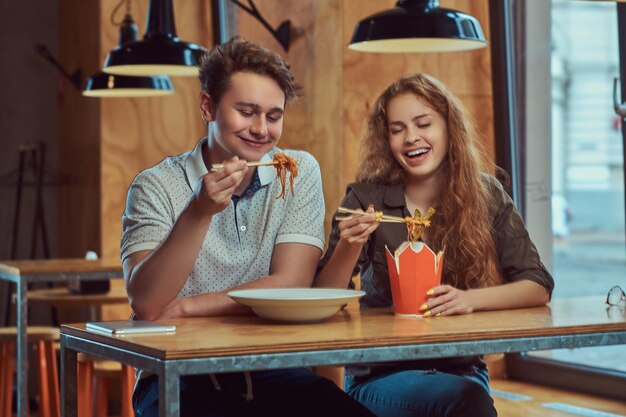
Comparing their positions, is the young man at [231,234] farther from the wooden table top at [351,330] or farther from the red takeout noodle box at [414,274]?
the red takeout noodle box at [414,274]

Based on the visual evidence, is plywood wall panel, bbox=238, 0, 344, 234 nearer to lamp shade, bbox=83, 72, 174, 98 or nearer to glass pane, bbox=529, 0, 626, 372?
lamp shade, bbox=83, 72, 174, 98

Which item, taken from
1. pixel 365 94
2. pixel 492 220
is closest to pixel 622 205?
pixel 365 94

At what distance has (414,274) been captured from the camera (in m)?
2.23

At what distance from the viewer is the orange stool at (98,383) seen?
13.1 ft

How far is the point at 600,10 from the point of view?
4.35 meters

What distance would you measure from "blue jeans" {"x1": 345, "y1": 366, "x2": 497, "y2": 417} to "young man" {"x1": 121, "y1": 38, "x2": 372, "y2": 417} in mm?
100

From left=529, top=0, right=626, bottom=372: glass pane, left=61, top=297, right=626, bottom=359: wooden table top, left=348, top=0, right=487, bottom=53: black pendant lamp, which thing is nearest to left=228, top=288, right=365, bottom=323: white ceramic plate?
left=61, top=297, right=626, bottom=359: wooden table top

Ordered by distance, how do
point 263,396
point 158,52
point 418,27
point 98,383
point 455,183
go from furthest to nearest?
1. point 98,383
2. point 158,52
3. point 418,27
4. point 455,183
5. point 263,396

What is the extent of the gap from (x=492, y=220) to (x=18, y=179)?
4.70m

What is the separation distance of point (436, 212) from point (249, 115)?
0.55 meters

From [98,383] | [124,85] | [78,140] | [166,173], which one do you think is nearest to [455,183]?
[166,173]

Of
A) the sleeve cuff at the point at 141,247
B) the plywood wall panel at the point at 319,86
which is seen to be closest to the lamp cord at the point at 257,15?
the plywood wall panel at the point at 319,86

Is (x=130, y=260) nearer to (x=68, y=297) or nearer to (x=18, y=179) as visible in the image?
(x=68, y=297)

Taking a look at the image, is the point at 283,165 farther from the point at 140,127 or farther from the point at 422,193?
the point at 140,127
